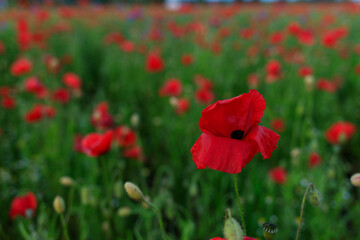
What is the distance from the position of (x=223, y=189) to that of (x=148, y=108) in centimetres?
134

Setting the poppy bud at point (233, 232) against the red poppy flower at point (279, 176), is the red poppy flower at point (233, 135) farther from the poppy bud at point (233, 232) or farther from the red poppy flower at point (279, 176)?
the red poppy flower at point (279, 176)

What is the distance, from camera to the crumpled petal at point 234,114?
610mm

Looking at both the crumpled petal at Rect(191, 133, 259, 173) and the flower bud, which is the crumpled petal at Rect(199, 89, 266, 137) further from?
the flower bud

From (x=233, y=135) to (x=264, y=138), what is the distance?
0.28ft

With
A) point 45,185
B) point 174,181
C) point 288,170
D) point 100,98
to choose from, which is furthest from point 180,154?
point 100,98

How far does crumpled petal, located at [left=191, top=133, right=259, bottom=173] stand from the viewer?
570 mm

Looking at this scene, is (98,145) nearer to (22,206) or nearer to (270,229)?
(22,206)

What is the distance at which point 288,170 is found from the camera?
6.89 ft

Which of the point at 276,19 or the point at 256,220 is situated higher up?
the point at 276,19

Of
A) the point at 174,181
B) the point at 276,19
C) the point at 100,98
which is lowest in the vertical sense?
the point at 174,181

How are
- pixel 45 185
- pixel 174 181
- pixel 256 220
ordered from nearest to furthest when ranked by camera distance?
pixel 256 220 < pixel 45 185 < pixel 174 181

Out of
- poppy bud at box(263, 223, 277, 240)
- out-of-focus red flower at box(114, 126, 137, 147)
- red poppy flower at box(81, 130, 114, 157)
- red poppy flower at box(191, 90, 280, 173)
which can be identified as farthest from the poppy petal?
out-of-focus red flower at box(114, 126, 137, 147)

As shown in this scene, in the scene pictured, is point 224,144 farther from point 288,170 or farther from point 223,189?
point 288,170

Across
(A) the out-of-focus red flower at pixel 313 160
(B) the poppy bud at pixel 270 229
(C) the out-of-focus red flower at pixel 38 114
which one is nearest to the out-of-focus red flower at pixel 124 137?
(C) the out-of-focus red flower at pixel 38 114
